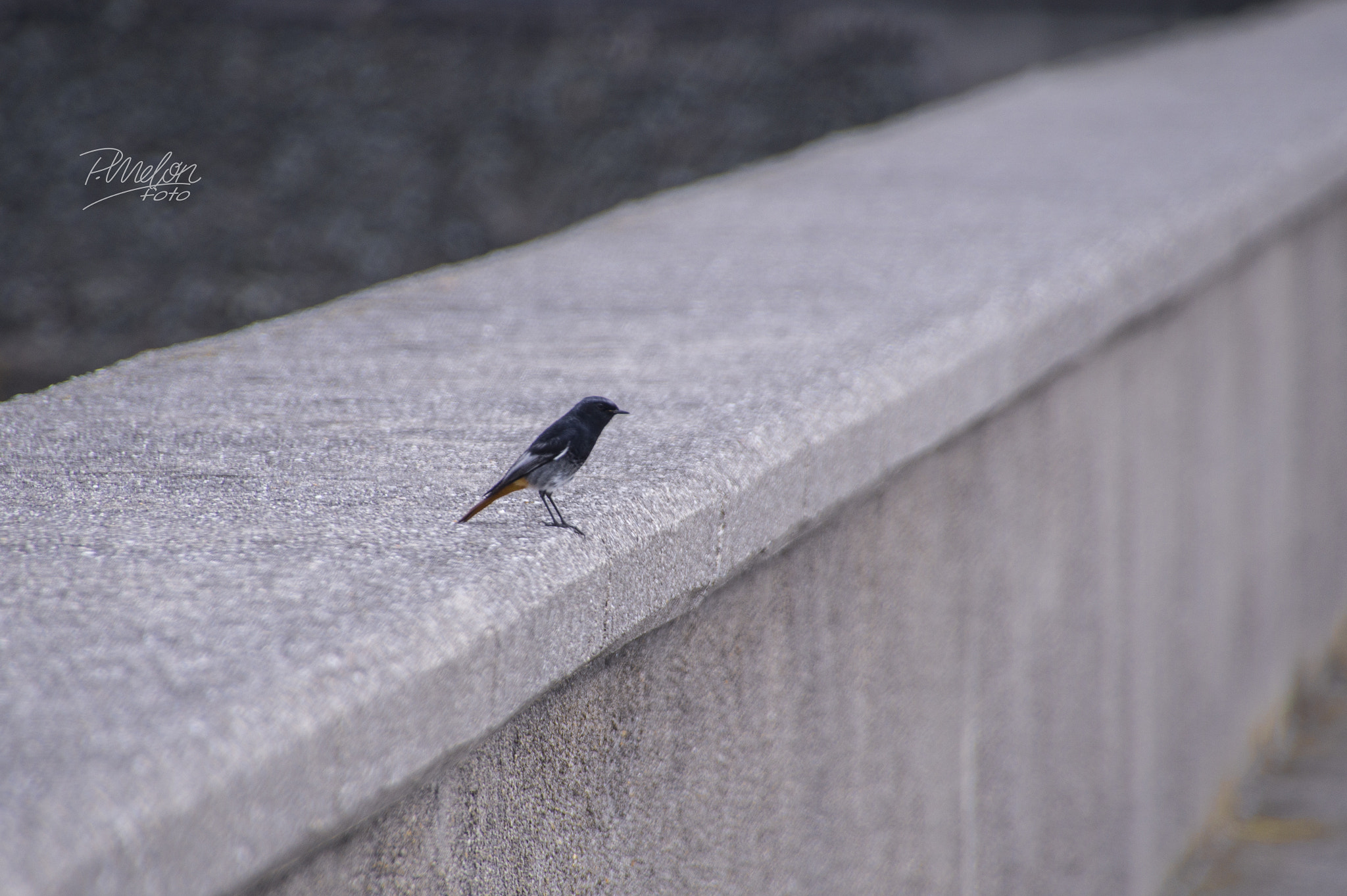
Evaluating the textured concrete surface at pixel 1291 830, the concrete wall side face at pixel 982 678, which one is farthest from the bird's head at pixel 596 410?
the textured concrete surface at pixel 1291 830

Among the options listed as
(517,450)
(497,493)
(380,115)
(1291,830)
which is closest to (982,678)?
(517,450)

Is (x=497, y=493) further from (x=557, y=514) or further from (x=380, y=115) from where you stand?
(x=380, y=115)

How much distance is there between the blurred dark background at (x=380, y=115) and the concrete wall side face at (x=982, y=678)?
7341mm

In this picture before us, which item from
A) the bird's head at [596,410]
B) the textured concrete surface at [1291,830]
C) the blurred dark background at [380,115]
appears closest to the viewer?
the bird's head at [596,410]

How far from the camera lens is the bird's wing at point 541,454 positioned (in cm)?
151

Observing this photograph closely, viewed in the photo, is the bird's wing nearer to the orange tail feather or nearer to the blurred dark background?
the orange tail feather

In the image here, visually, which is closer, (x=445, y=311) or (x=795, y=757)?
(x=795, y=757)

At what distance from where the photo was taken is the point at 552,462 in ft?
5.03

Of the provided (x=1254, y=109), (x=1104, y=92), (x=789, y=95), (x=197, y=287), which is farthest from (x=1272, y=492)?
(x=197, y=287)

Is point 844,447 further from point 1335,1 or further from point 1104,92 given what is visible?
point 1335,1

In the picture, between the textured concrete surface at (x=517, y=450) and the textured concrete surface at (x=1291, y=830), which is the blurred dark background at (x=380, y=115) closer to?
the textured concrete surface at (x=517, y=450)

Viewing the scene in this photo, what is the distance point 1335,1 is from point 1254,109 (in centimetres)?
471

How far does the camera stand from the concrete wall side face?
61.1 inches

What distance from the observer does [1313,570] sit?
180 inches
